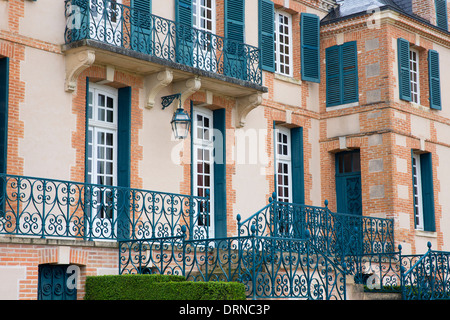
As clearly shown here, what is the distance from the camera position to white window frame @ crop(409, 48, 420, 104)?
1828cm

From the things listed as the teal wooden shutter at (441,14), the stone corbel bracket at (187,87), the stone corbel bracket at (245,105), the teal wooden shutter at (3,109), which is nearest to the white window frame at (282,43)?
the stone corbel bracket at (245,105)

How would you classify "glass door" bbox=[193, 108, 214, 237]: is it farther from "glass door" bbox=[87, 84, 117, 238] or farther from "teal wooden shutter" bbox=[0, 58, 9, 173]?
"teal wooden shutter" bbox=[0, 58, 9, 173]

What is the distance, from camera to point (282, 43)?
1739cm

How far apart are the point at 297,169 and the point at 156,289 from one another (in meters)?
7.77

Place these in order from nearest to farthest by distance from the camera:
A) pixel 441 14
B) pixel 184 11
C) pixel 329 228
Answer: pixel 184 11, pixel 329 228, pixel 441 14

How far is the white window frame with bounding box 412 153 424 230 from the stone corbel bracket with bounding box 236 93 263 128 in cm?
478

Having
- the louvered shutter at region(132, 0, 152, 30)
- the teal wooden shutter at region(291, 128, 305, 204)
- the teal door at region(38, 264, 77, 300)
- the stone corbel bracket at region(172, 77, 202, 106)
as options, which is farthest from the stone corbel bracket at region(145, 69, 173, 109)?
the teal wooden shutter at region(291, 128, 305, 204)

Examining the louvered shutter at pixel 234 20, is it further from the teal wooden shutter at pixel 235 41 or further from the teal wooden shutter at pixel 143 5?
the teal wooden shutter at pixel 143 5

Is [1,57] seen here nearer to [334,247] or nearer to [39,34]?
[39,34]

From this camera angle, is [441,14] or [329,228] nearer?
[329,228]

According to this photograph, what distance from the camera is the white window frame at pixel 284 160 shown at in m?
16.8

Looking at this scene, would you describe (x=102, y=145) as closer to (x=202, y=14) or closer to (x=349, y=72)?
(x=202, y=14)

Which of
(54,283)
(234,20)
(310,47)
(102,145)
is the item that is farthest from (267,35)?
(54,283)

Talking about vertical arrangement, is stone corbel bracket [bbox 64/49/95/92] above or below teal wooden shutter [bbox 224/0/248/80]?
below
